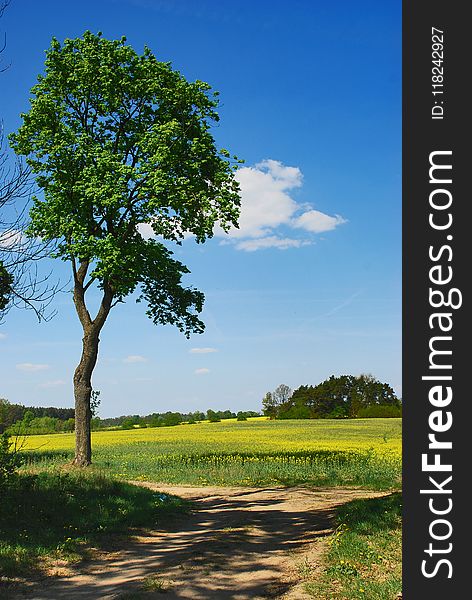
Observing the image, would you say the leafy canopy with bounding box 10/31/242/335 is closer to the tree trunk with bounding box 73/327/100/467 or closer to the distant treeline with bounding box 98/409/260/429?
the tree trunk with bounding box 73/327/100/467

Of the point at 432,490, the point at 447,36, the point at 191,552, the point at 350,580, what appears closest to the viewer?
the point at 432,490

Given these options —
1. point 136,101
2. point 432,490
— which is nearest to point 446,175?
point 432,490

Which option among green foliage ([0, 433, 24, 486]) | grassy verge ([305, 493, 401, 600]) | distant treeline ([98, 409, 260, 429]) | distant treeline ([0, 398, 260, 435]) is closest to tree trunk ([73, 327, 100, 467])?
green foliage ([0, 433, 24, 486])

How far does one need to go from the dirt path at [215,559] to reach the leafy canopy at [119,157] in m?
Result: 9.96

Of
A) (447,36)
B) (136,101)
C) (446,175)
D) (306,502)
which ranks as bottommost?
(306,502)

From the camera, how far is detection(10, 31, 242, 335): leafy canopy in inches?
867

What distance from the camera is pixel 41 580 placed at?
33.1 ft

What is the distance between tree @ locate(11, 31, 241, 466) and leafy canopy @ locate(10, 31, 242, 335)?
0.14ft

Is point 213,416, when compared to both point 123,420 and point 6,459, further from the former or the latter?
point 6,459

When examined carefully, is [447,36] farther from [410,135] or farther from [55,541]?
[55,541]

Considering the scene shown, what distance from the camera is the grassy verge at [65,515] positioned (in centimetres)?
1133

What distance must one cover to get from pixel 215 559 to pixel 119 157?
15.5 meters

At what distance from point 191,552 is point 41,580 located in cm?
281

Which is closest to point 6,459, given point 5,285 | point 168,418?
point 5,285
